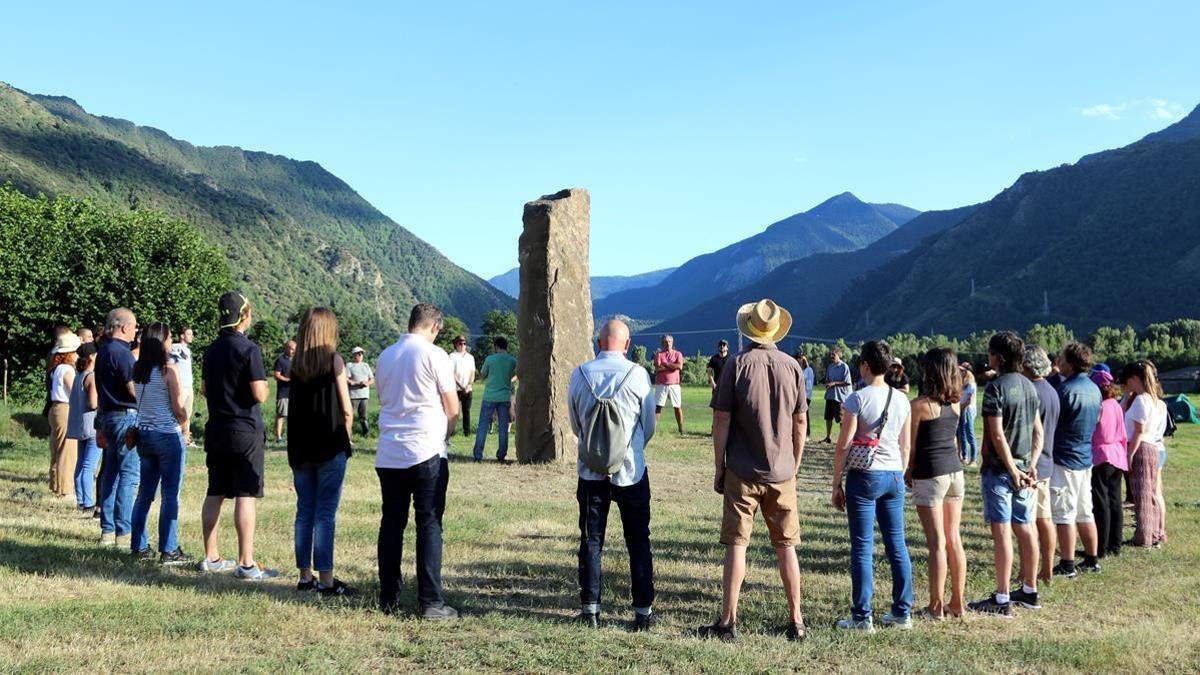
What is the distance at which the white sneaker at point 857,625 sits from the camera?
229 inches

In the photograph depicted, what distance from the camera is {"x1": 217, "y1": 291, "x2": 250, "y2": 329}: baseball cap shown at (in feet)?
21.4

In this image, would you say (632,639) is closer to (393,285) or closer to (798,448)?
(798,448)

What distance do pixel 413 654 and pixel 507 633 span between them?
0.69 m

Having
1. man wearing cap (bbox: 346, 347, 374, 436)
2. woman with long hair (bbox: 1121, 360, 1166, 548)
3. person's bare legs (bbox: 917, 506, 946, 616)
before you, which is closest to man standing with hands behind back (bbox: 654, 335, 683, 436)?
man wearing cap (bbox: 346, 347, 374, 436)

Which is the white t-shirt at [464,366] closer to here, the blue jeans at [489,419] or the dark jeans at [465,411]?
the blue jeans at [489,419]

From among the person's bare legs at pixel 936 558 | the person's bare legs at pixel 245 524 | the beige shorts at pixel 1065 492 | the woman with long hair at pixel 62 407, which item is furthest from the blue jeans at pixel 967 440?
the woman with long hair at pixel 62 407

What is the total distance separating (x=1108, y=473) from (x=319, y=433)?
7.02 meters

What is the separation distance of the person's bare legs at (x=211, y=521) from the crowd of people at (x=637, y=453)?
0.02 metres

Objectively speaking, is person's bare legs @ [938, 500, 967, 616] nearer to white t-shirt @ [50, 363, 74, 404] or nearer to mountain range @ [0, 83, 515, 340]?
white t-shirt @ [50, 363, 74, 404]

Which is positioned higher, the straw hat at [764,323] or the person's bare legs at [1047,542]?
the straw hat at [764,323]

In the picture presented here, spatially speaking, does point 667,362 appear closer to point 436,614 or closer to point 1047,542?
point 1047,542

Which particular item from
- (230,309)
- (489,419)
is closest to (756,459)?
(230,309)

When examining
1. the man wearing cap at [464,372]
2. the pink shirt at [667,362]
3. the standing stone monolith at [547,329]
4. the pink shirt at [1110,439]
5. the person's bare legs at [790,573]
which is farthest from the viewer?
the pink shirt at [667,362]

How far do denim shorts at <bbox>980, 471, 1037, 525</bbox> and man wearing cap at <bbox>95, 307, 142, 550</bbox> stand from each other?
6.78 metres
